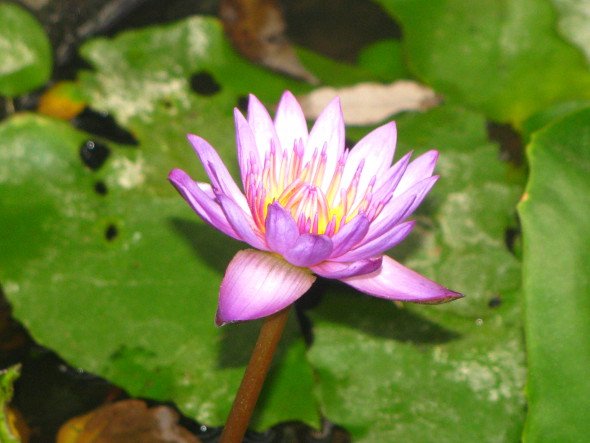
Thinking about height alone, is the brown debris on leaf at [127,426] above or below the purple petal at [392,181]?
below

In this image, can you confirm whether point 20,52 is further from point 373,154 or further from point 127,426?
point 373,154

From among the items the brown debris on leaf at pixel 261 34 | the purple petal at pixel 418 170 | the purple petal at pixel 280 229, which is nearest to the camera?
the purple petal at pixel 280 229

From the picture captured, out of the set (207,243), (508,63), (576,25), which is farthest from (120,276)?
(576,25)

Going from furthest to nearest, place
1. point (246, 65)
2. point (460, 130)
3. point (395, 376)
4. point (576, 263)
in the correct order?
point (246, 65) < point (460, 130) < point (395, 376) < point (576, 263)

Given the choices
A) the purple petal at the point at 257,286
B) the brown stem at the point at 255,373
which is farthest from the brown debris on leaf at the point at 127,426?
the purple petal at the point at 257,286

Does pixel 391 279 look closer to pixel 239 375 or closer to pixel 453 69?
pixel 239 375

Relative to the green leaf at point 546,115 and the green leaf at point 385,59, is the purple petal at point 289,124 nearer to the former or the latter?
the green leaf at point 546,115

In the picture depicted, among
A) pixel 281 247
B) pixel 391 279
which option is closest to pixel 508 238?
pixel 391 279
